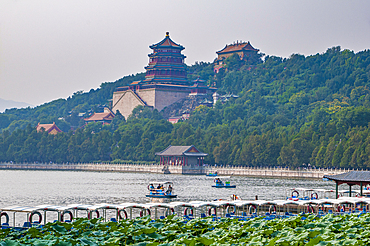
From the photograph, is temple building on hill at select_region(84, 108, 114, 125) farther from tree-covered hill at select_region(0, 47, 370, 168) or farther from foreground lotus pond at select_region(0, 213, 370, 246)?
foreground lotus pond at select_region(0, 213, 370, 246)

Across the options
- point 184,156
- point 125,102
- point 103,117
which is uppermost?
point 125,102

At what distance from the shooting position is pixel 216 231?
19.1m

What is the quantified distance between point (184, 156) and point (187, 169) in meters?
3.39

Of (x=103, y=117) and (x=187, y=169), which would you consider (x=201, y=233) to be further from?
(x=103, y=117)

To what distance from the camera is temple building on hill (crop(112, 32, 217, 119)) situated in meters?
166

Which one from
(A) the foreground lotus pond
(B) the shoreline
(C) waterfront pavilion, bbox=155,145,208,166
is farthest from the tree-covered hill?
(A) the foreground lotus pond

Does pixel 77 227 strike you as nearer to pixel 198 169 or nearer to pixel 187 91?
pixel 198 169

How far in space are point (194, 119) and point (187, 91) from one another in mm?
22341

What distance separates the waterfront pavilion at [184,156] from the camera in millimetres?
109750

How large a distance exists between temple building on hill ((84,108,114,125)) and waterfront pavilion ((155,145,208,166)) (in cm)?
5914

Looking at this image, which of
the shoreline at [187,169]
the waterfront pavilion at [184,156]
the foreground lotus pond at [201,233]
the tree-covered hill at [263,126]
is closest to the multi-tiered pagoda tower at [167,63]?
the tree-covered hill at [263,126]

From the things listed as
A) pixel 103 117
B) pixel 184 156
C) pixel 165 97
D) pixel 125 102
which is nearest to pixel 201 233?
pixel 184 156

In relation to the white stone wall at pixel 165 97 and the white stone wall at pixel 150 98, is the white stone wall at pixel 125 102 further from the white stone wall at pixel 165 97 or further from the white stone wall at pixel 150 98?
the white stone wall at pixel 165 97

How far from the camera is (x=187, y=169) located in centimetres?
10769
